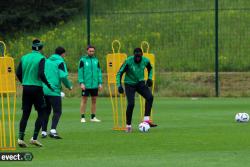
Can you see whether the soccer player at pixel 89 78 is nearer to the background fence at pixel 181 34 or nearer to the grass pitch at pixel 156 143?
the grass pitch at pixel 156 143

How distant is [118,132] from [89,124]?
2.49 m

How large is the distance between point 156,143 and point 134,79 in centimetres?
301

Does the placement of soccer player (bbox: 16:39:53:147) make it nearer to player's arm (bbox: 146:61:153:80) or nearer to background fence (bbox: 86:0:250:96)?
player's arm (bbox: 146:61:153:80)

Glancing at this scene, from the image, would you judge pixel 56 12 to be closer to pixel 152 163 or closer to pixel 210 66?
pixel 210 66

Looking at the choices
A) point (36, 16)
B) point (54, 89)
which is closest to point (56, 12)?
point (36, 16)

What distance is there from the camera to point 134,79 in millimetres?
18719

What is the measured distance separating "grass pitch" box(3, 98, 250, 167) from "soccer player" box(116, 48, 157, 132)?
585 mm

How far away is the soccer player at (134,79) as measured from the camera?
729 inches

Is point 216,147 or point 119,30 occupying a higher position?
point 119,30

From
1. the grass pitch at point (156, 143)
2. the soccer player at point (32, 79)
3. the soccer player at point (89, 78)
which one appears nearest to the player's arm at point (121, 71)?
the grass pitch at point (156, 143)

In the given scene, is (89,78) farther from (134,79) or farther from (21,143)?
(21,143)

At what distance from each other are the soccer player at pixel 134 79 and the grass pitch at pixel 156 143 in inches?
23.0

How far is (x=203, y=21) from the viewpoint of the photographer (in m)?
37.4

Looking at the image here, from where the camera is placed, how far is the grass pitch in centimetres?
1330
